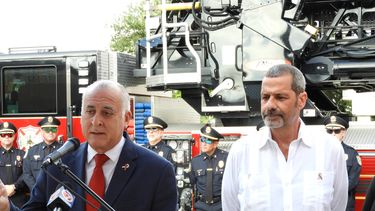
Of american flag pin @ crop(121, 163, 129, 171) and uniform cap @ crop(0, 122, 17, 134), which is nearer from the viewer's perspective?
american flag pin @ crop(121, 163, 129, 171)

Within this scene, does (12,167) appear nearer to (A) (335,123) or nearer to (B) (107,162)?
(A) (335,123)

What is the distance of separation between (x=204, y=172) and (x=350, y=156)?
1.80 metres

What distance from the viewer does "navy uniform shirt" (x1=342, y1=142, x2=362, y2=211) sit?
21.5 ft

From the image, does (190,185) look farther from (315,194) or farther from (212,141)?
(315,194)

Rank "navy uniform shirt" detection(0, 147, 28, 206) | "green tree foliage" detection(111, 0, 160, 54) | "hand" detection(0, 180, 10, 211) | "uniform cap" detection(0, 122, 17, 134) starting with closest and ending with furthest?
"hand" detection(0, 180, 10, 211)
"uniform cap" detection(0, 122, 17, 134)
"navy uniform shirt" detection(0, 147, 28, 206)
"green tree foliage" detection(111, 0, 160, 54)

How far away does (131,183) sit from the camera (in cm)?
266

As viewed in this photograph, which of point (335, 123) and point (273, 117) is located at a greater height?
point (273, 117)

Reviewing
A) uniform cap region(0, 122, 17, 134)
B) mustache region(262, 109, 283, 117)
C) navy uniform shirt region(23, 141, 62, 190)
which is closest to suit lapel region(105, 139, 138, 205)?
mustache region(262, 109, 283, 117)

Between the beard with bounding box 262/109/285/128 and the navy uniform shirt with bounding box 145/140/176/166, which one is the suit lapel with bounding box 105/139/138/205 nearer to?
the beard with bounding box 262/109/285/128

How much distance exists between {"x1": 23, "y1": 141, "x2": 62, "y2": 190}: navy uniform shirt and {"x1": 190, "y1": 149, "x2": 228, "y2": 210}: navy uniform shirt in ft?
5.90

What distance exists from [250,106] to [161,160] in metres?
4.02

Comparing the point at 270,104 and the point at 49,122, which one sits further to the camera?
the point at 49,122

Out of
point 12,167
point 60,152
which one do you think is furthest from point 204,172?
point 60,152

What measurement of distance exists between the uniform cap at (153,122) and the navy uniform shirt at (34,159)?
1.21 m
